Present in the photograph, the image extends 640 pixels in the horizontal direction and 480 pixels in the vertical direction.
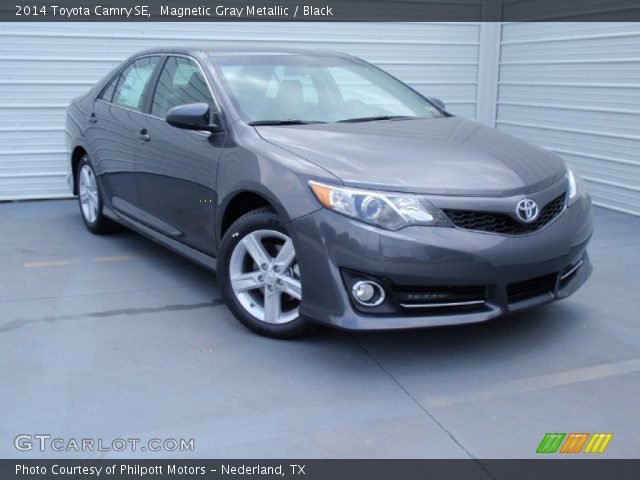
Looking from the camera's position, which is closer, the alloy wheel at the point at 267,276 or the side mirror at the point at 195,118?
the alloy wheel at the point at 267,276

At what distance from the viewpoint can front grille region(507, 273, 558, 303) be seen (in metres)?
3.60

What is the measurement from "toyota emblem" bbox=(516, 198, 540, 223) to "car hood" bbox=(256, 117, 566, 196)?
0.07 m

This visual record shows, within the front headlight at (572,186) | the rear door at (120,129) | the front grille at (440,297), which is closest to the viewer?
the front grille at (440,297)

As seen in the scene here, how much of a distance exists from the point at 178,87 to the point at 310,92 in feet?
2.98

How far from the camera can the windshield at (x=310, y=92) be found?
437 centimetres

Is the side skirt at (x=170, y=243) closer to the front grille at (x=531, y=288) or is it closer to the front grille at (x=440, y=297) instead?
the front grille at (x=440, y=297)

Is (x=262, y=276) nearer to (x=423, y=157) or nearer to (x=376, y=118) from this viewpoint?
(x=423, y=157)
